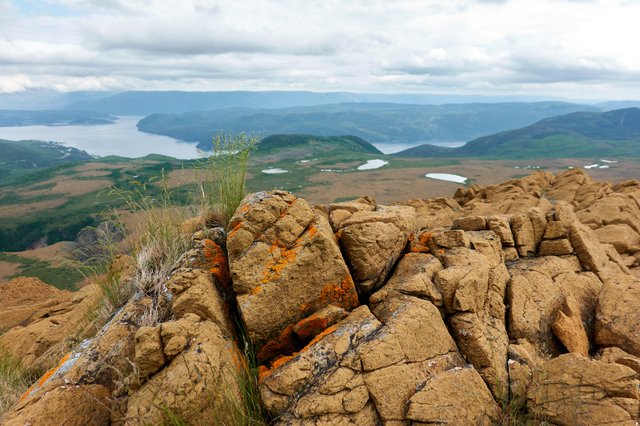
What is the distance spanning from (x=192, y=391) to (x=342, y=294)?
8.71 ft

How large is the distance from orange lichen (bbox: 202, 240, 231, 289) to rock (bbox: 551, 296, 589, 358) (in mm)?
5460

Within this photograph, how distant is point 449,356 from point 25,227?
12503 cm

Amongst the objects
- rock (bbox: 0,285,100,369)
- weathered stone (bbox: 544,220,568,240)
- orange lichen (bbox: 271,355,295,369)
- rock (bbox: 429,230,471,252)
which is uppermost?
rock (bbox: 429,230,471,252)

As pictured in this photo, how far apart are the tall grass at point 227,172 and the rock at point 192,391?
11.6 ft

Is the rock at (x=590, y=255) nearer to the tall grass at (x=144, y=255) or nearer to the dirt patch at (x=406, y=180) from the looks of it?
the tall grass at (x=144, y=255)

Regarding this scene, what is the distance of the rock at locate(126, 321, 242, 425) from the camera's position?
4.70 meters

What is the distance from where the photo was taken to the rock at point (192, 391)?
185 inches

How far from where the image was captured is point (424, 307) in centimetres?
589

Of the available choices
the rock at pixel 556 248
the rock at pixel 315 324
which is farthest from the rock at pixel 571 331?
the rock at pixel 315 324

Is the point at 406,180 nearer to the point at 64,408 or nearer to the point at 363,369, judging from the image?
the point at 363,369

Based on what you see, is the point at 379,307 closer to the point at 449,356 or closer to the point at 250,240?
the point at 449,356

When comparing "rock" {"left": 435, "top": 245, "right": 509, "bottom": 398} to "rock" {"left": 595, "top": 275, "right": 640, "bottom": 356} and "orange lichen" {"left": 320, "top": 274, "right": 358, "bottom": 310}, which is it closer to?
"orange lichen" {"left": 320, "top": 274, "right": 358, "bottom": 310}

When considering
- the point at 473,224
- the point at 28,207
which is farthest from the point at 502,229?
the point at 28,207

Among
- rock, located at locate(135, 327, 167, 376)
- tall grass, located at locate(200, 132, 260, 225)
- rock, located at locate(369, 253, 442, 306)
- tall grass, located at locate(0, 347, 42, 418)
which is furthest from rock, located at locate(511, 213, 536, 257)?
tall grass, located at locate(0, 347, 42, 418)
